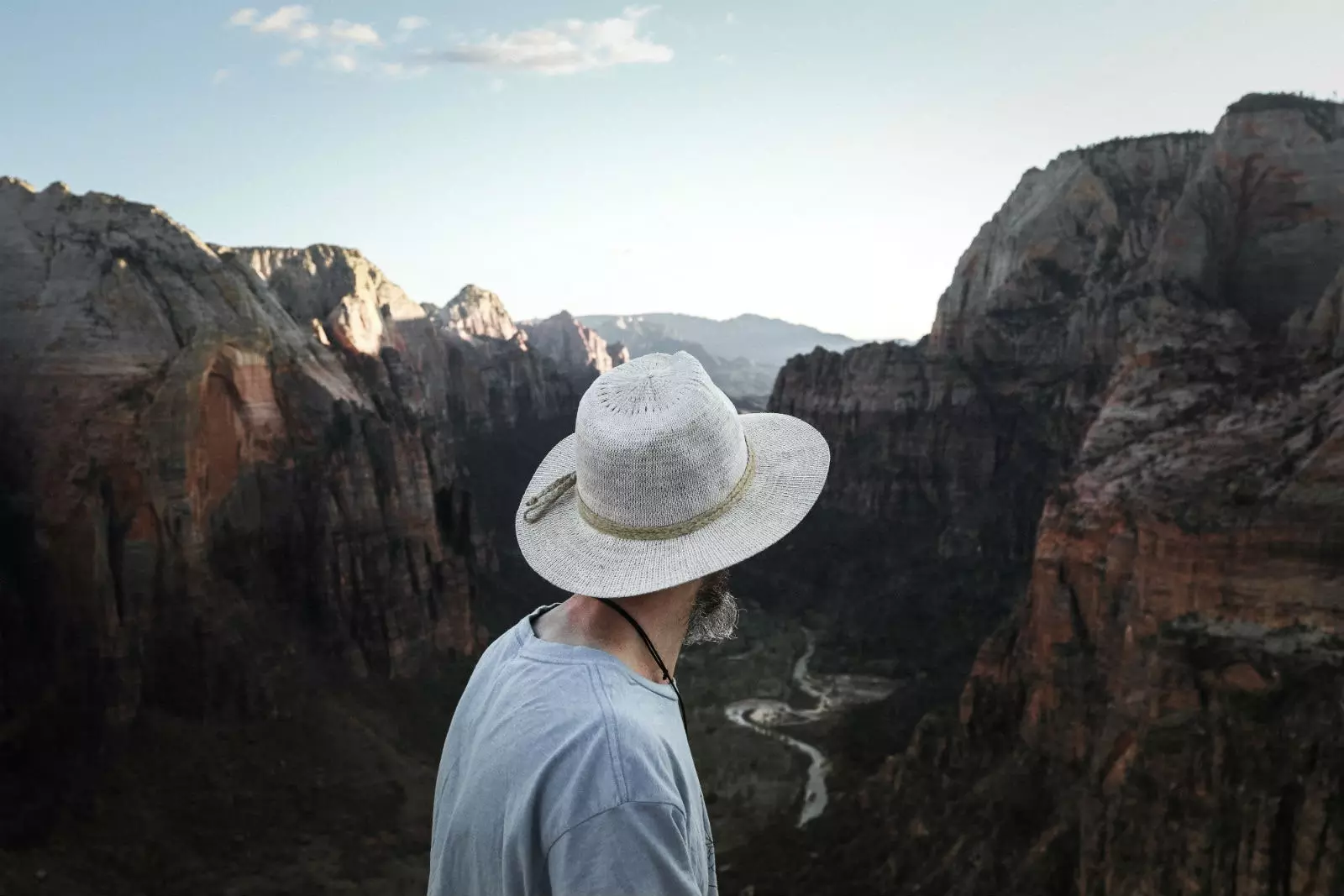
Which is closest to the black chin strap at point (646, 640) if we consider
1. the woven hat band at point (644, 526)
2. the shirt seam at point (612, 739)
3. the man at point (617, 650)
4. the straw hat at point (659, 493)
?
the man at point (617, 650)

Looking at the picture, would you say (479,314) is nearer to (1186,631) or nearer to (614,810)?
(1186,631)

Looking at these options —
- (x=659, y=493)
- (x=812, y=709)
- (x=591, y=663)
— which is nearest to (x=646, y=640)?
(x=591, y=663)

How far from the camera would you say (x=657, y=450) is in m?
2.85

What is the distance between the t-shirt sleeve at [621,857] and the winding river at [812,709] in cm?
2840

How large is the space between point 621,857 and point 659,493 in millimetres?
1081

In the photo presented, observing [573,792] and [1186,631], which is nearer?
[573,792]

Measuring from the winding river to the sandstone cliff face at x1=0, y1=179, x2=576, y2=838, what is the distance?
41.8ft

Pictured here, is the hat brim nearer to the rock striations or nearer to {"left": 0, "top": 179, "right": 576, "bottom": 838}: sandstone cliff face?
{"left": 0, "top": 179, "right": 576, "bottom": 838}: sandstone cliff face

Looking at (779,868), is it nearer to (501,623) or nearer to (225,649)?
(225,649)

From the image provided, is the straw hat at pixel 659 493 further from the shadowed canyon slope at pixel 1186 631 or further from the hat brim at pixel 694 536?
the shadowed canyon slope at pixel 1186 631

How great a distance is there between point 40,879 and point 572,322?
14054 cm

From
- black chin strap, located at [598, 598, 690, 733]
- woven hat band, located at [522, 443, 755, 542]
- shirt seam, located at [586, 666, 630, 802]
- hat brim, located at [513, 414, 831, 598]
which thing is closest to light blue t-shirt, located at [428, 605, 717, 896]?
shirt seam, located at [586, 666, 630, 802]

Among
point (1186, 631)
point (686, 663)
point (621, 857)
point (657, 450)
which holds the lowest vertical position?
point (686, 663)

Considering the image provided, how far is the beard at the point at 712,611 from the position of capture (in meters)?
3.16
